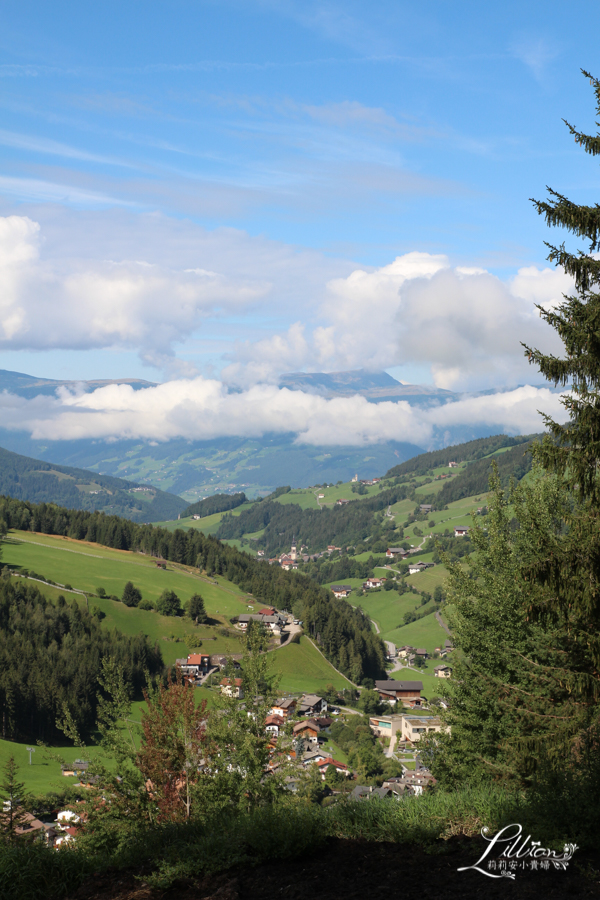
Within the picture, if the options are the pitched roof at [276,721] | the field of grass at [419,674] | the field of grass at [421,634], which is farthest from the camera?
the field of grass at [421,634]

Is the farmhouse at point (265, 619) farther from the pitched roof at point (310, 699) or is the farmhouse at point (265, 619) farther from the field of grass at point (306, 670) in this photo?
the pitched roof at point (310, 699)

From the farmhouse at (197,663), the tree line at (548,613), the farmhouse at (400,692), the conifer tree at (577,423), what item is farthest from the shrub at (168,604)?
the conifer tree at (577,423)

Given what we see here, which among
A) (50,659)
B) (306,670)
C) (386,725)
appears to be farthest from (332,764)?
(306,670)

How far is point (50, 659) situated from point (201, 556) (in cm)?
9324

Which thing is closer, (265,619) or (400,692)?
(400,692)

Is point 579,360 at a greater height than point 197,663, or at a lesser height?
greater

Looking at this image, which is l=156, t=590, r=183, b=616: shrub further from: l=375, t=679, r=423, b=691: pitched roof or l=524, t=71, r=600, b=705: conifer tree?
l=524, t=71, r=600, b=705: conifer tree

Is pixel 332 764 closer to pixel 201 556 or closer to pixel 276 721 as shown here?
pixel 276 721

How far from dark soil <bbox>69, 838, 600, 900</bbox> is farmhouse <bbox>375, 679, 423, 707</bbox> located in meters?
119

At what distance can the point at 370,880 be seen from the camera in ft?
22.0

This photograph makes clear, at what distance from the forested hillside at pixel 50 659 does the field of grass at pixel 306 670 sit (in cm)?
2582

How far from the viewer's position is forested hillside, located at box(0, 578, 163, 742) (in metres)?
88.8

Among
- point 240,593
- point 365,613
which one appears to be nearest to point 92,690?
point 240,593

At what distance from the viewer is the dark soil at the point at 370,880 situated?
6.22m
